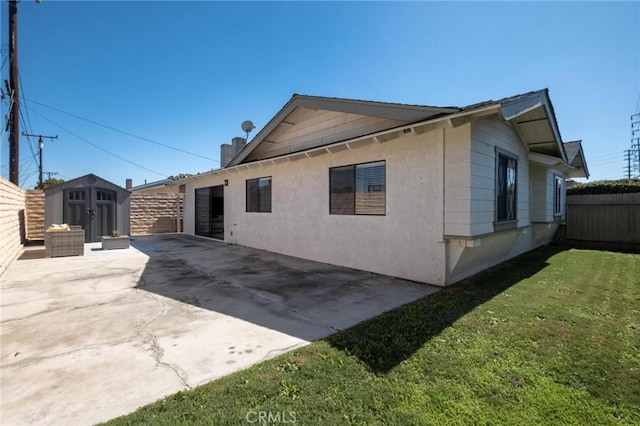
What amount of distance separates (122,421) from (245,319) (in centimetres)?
202

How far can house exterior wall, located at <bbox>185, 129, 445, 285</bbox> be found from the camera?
5.74m

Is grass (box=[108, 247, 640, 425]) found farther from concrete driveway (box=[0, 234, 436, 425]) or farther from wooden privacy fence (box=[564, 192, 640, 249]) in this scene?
wooden privacy fence (box=[564, 192, 640, 249])

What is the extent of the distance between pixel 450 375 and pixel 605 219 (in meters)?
12.8

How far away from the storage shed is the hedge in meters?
19.4

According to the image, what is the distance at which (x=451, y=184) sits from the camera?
17.7 ft

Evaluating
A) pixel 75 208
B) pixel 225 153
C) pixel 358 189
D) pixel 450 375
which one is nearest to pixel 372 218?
pixel 358 189

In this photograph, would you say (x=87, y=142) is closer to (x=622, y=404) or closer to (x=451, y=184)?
(x=451, y=184)

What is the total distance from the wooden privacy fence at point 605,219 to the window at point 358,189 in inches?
403

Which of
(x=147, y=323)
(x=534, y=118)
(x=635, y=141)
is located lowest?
(x=147, y=323)

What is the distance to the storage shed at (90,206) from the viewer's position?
37.3 ft

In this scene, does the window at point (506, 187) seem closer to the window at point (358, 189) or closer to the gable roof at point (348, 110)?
the gable roof at point (348, 110)

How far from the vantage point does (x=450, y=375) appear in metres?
2.58

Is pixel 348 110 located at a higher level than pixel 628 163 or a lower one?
lower

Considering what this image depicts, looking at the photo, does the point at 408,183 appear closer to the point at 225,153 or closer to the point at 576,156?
the point at 576,156
